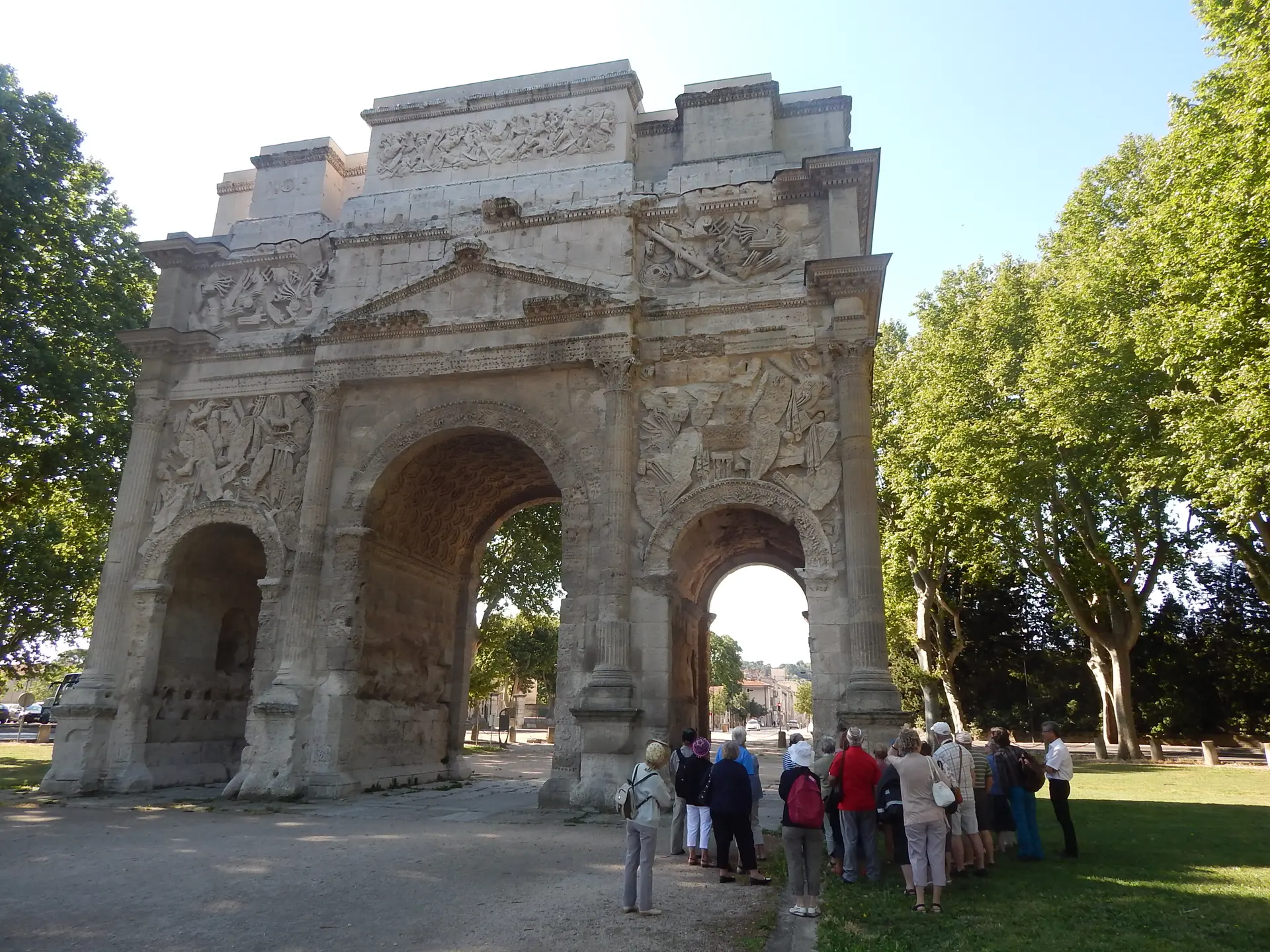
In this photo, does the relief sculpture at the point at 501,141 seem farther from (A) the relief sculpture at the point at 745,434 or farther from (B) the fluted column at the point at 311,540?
(A) the relief sculpture at the point at 745,434

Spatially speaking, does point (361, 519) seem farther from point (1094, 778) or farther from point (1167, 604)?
point (1167, 604)

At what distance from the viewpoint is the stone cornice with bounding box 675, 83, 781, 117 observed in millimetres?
16875

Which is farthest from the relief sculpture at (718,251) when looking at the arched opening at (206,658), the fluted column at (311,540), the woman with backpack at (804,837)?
the woman with backpack at (804,837)

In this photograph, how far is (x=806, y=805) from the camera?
23.2 feet

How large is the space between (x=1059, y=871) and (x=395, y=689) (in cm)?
1235

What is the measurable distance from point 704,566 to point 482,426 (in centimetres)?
550

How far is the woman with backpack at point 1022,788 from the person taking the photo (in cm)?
992

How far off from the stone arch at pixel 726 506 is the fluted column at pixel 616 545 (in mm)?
547

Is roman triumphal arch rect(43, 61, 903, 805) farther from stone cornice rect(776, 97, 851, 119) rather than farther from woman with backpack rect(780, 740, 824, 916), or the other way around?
woman with backpack rect(780, 740, 824, 916)

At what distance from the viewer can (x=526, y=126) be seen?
711 inches

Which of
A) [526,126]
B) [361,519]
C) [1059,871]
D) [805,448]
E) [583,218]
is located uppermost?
[526,126]

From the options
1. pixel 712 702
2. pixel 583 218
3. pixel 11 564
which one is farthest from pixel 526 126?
pixel 712 702

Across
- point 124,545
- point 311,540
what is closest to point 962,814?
point 311,540

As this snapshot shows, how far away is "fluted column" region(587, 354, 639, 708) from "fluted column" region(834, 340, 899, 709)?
3626 millimetres
